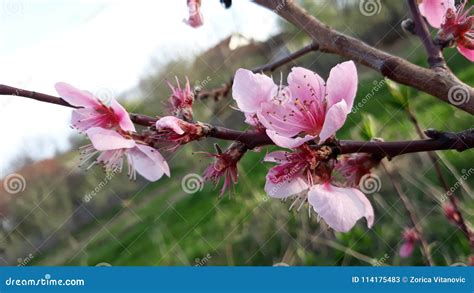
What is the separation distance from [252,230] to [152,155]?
2038 mm

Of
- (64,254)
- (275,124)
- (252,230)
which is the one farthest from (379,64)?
(64,254)

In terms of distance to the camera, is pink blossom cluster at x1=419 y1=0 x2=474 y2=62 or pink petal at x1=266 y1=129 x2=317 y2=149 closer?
pink petal at x1=266 y1=129 x2=317 y2=149

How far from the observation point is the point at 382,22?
11.4 feet

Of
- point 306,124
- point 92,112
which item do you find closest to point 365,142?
point 306,124

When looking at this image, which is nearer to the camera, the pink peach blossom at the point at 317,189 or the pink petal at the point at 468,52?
the pink peach blossom at the point at 317,189

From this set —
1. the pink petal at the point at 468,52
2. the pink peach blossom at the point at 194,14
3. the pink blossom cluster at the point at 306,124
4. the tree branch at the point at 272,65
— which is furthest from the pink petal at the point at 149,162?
the pink petal at the point at 468,52

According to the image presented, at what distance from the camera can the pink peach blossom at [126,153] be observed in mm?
586

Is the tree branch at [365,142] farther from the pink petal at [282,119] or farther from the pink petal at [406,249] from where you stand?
the pink petal at [406,249]

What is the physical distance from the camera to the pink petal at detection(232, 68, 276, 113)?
2.03 ft

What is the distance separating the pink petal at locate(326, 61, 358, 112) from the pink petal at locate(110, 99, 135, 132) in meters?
0.24

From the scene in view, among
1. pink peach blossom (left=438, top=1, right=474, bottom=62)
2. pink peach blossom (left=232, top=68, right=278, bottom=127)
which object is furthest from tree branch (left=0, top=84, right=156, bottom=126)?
pink peach blossom (left=438, top=1, right=474, bottom=62)

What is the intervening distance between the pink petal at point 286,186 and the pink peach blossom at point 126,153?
0.40ft

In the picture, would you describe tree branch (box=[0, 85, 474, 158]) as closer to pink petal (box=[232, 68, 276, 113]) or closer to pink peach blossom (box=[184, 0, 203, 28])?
pink petal (box=[232, 68, 276, 113])

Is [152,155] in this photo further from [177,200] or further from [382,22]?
[177,200]
